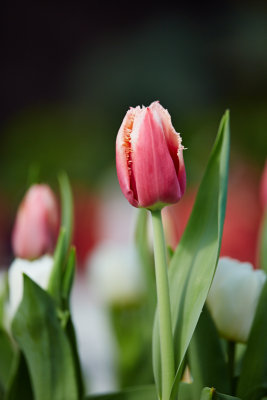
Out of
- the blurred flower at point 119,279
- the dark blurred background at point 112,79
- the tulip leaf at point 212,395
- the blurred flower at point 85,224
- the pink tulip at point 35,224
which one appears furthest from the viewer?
the dark blurred background at point 112,79

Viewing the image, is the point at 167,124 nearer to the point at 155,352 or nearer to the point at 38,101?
the point at 155,352

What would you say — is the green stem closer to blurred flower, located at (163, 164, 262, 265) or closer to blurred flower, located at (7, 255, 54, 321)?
blurred flower, located at (7, 255, 54, 321)

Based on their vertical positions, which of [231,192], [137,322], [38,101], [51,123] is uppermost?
[38,101]

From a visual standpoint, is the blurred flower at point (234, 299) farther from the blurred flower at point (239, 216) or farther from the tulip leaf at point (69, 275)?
the blurred flower at point (239, 216)

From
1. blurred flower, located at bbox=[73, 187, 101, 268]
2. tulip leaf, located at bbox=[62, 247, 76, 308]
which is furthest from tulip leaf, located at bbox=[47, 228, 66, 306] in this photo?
blurred flower, located at bbox=[73, 187, 101, 268]

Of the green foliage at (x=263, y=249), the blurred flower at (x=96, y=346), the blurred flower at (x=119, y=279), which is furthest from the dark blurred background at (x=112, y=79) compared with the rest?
the green foliage at (x=263, y=249)

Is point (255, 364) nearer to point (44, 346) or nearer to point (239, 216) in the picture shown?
point (44, 346)

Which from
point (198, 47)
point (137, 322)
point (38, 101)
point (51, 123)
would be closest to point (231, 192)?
point (137, 322)
